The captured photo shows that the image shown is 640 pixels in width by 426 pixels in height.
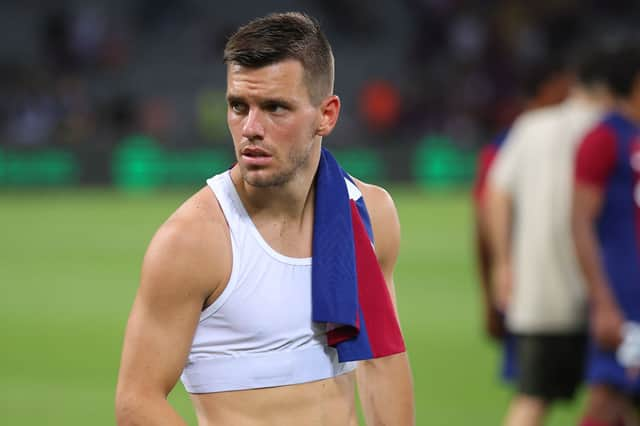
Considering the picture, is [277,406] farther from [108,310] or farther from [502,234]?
[108,310]

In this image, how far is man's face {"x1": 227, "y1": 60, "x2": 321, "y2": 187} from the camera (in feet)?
9.87

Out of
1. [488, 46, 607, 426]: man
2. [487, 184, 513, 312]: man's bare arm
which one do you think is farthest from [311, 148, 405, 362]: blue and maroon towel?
[487, 184, 513, 312]: man's bare arm

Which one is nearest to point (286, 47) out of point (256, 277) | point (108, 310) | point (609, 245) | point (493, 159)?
point (256, 277)

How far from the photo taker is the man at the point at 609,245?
535 cm

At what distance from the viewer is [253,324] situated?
3070 mm

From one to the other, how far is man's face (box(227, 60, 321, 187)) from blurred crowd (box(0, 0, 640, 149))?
20.7 meters

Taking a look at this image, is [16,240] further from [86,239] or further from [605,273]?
[605,273]

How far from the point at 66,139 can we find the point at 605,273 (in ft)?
65.5

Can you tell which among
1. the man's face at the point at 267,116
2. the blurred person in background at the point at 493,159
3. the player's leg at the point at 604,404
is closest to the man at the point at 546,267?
the blurred person in background at the point at 493,159

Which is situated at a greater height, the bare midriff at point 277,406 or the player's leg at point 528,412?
the bare midriff at point 277,406

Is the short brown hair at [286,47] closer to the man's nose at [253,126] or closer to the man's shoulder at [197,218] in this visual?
the man's nose at [253,126]

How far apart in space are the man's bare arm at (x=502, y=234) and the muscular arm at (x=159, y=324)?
3895 mm

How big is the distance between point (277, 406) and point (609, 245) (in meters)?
2.80

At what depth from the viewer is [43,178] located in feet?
77.1
